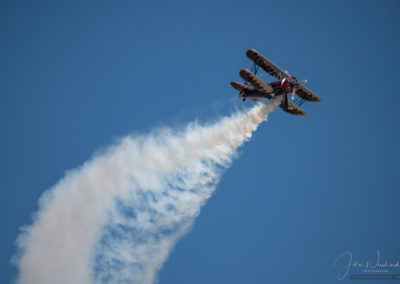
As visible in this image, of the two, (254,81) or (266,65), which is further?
(266,65)

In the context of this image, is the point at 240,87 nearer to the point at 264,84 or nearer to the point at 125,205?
the point at 264,84

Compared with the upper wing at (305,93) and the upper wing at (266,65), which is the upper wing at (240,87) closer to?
the upper wing at (266,65)

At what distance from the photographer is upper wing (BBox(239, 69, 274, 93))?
43.7 metres

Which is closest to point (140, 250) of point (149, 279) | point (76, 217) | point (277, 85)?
point (149, 279)

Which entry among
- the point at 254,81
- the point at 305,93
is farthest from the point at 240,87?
the point at 305,93

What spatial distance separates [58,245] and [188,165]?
12.3m

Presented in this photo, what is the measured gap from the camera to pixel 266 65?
149 feet

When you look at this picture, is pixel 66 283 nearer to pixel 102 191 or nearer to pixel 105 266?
pixel 105 266

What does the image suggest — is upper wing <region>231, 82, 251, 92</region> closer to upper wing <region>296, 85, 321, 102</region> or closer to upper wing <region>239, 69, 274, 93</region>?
upper wing <region>239, 69, 274, 93</region>

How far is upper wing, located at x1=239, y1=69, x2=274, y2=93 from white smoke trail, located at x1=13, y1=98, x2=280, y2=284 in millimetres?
1992

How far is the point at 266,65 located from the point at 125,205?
16363mm

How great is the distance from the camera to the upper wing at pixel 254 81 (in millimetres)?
43656

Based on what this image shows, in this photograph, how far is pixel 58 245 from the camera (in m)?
43.2

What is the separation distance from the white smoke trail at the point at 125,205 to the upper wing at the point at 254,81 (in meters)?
1.99
